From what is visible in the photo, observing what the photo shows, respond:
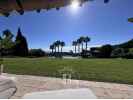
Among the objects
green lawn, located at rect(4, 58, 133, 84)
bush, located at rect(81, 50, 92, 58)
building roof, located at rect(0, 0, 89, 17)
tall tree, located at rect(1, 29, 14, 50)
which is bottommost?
green lawn, located at rect(4, 58, 133, 84)

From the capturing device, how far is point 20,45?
66.6 ft

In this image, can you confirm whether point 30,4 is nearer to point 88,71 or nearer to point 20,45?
point 88,71

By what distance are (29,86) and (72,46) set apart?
45.2 feet

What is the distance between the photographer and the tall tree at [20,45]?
1968 cm

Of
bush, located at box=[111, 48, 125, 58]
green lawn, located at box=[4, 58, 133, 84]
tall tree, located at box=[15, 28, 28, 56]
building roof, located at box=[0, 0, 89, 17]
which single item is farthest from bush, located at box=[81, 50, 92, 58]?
building roof, located at box=[0, 0, 89, 17]

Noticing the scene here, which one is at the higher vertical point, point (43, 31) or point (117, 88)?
point (43, 31)

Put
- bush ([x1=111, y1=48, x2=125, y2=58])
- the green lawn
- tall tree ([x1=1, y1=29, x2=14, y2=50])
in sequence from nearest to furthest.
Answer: the green lawn < tall tree ([x1=1, y1=29, x2=14, y2=50]) < bush ([x1=111, y1=48, x2=125, y2=58])

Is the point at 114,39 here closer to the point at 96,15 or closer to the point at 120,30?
the point at 120,30

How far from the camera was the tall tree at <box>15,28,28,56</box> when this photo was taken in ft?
64.6

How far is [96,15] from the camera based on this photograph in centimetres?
1387

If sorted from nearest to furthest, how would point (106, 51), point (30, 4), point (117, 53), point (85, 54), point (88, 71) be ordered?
point (30, 4) → point (88, 71) → point (85, 54) → point (106, 51) → point (117, 53)

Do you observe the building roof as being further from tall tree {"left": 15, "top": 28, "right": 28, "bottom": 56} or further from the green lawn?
tall tree {"left": 15, "top": 28, "right": 28, "bottom": 56}

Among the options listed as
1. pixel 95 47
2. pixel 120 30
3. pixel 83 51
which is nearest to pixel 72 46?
pixel 120 30

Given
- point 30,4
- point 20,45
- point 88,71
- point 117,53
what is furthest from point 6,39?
point 117,53
